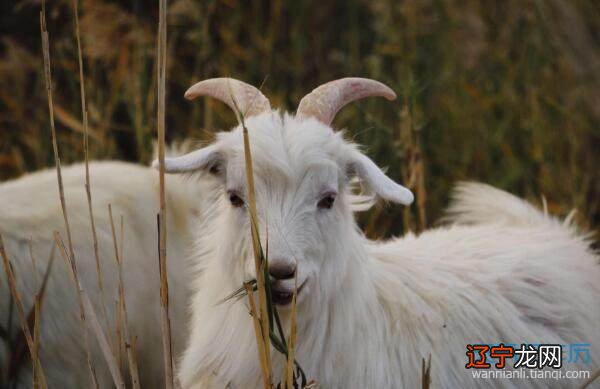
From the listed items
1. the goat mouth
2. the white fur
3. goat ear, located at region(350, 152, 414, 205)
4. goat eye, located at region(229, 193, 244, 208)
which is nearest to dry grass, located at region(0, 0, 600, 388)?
the white fur

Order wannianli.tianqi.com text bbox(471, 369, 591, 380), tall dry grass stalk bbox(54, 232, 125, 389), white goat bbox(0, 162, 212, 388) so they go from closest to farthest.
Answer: tall dry grass stalk bbox(54, 232, 125, 389) → wannianli.tianqi.com text bbox(471, 369, 591, 380) → white goat bbox(0, 162, 212, 388)

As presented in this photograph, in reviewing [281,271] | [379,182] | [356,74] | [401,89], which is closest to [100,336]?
[281,271]

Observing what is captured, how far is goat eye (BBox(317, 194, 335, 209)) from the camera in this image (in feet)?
10.3

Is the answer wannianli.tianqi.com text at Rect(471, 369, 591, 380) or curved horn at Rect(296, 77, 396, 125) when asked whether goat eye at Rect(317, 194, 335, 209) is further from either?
wannianli.tianqi.com text at Rect(471, 369, 591, 380)

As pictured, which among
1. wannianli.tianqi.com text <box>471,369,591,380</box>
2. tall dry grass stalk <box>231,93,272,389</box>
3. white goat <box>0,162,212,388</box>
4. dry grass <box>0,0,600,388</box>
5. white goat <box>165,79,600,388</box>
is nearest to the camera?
tall dry grass stalk <box>231,93,272,389</box>

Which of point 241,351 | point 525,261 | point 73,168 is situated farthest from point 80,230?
point 525,261

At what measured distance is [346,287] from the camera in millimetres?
3268

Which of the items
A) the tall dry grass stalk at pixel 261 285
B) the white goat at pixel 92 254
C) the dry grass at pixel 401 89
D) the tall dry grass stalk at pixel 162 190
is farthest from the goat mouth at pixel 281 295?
the dry grass at pixel 401 89

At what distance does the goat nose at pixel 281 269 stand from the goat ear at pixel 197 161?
603mm

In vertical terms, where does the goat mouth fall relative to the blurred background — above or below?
below

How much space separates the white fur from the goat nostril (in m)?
0.03

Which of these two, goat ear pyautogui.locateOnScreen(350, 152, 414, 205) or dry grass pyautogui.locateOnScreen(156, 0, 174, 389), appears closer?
dry grass pyautogui.locateOnScreen(156, 0, 174, 389)

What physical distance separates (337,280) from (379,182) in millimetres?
376

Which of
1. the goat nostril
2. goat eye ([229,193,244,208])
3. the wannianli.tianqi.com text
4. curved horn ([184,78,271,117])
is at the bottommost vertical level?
the wannianli.tianqi.com text
